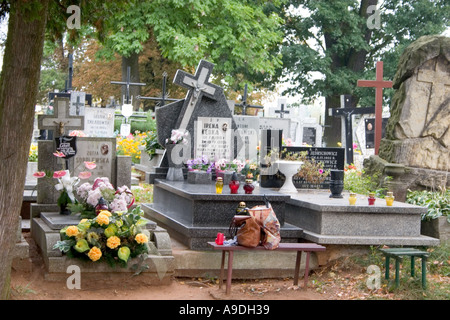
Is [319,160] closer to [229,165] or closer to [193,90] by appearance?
[229,165]

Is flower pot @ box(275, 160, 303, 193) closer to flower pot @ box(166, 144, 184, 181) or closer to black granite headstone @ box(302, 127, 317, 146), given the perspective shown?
flower pot @ box(166, 144, 184, 181)

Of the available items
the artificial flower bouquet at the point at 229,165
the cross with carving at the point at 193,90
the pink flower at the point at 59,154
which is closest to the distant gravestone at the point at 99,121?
the cross with carving at the point at 193,90

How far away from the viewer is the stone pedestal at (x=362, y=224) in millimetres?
8562

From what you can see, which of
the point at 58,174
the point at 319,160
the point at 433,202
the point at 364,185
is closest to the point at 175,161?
the point at 319,160

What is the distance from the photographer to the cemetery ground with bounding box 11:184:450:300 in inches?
278

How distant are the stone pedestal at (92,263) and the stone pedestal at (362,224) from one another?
78.7 inches

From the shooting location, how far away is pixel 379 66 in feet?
48.9

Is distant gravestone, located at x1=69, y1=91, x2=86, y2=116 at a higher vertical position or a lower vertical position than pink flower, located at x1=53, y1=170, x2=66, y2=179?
higher

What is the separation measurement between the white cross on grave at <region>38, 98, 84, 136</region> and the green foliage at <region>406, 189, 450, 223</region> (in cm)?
513

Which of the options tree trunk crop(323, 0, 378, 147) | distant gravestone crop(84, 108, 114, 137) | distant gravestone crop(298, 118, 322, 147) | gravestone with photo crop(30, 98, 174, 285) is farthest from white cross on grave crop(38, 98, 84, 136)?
tree trunk crop(323, 0, 378, 147)

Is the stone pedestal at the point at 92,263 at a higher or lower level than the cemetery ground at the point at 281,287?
higher

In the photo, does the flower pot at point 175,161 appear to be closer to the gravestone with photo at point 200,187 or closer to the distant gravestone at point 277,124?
the gravestone with photo at point 200,187

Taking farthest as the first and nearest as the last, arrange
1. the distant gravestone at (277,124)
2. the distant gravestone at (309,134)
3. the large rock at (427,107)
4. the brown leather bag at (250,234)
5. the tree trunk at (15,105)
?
the distant gravestone at (309,134) < the distant gravestone at (277,124) < the large rock at (427,107) < the brown leather bag at (250,234) < the tree trunk at (15,105)

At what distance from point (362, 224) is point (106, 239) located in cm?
338
